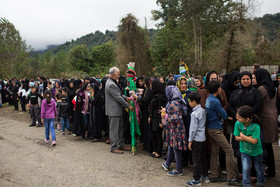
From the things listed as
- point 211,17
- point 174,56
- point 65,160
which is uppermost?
point 211,17

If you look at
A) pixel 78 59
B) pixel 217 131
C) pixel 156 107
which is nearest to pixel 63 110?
pixel 156 107

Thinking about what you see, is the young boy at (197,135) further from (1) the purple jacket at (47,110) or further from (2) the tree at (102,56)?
(2) the tree at (102,56)

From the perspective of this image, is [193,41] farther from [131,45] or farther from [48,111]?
[48,111]

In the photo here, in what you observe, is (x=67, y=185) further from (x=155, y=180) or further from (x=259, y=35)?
(x=259, y=35)

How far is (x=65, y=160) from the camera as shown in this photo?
5324 millimetres

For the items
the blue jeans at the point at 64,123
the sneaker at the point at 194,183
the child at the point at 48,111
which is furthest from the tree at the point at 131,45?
the sneaker at the point at 194,183

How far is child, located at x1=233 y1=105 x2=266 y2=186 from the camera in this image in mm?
3375

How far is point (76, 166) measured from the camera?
16.2ft

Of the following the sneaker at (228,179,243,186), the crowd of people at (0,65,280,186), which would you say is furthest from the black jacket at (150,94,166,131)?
the sneaker at (228,179,243,186)

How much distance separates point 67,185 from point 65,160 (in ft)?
4.44

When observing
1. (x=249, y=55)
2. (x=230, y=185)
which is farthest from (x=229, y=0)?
(x=230, y=185)

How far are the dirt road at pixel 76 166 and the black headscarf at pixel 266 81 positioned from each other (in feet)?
5.55

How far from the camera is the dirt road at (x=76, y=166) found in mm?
4172

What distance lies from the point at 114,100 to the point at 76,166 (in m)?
1.96
